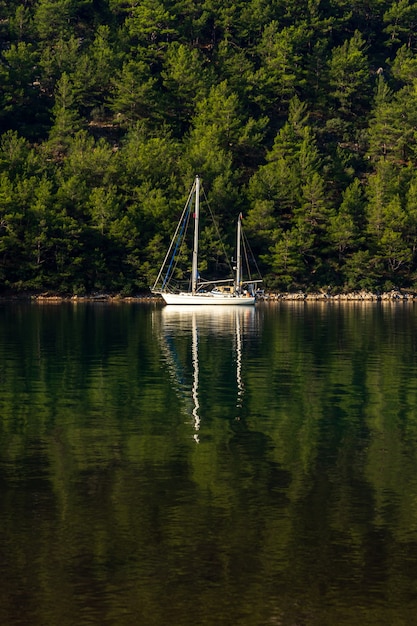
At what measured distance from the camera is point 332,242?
431 feet

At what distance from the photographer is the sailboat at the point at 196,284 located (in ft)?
369

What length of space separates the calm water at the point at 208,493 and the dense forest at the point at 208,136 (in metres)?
70.9

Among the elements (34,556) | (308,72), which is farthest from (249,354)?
(308,72)

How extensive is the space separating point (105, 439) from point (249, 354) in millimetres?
26135

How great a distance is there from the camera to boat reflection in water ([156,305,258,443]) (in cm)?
4069

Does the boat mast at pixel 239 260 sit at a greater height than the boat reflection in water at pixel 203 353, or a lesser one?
greater

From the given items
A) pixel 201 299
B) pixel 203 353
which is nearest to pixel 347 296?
pixel 201 299

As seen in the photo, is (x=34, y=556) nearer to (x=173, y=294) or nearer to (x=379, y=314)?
(x=379, y=314)

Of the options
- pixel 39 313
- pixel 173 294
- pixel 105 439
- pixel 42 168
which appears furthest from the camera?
pixel 42 168

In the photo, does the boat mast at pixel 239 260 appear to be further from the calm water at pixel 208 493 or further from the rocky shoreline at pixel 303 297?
the calm water at pixel 208 493

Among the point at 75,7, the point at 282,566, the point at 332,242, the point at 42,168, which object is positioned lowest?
the point at 282,566

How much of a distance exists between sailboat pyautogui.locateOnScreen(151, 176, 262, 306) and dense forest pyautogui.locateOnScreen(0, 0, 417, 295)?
2075 millimetres

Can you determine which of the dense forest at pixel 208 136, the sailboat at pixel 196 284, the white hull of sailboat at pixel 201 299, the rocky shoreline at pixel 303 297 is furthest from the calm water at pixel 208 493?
the dense forest at pixel 208 136

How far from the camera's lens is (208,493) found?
79.3 feet
